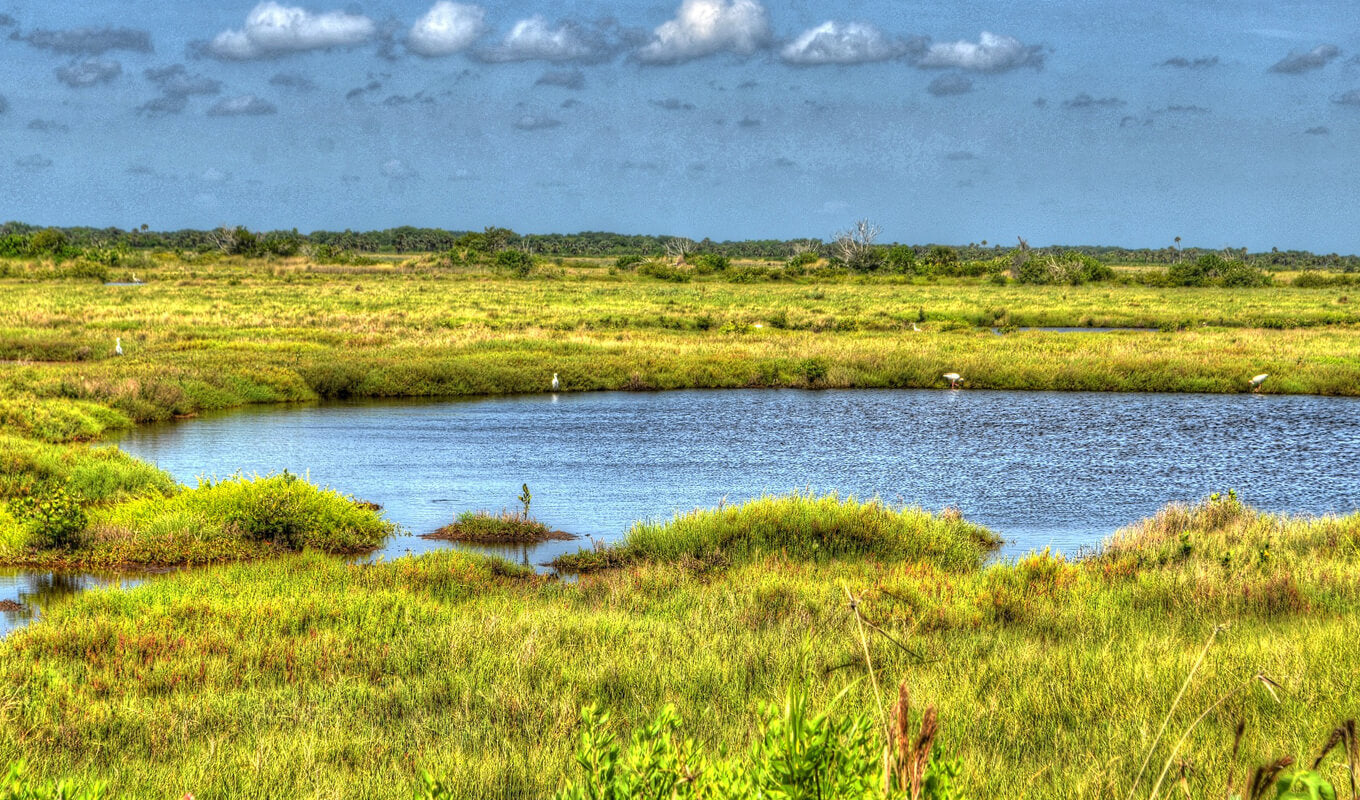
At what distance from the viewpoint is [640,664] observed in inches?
313

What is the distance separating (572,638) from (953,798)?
5899 millimetres

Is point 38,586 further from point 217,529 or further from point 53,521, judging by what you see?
point 217,529

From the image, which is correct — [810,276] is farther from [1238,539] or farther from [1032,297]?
[1238,539]

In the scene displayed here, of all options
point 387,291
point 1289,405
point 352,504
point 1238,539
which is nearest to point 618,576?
point 352,504

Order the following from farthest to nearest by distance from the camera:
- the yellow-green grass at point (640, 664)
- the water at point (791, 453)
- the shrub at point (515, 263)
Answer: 1. the shrub at point (515, 263)
2. the water at point (791, 453)
3. the yellow-green grass at point (640, 664)

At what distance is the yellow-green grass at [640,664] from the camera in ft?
19.2

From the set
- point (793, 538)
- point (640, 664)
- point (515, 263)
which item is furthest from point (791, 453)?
point (515, 263)

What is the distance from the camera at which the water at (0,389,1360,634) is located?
17875 millimetres

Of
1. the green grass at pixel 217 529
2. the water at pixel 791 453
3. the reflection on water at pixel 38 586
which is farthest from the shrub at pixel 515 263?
the reflection on water at pixel 38 586

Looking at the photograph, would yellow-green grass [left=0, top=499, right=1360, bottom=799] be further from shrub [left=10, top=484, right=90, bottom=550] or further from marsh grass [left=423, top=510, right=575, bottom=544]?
marsh grass [left=423, top=510, right=575, bottom=544]

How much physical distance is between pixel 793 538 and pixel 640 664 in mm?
6262

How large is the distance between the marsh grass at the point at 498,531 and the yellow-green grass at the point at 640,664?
264cm

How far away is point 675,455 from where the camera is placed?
2247cm

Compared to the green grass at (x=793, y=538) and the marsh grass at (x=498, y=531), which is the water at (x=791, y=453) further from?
the green grass at (x=793, y=538)
